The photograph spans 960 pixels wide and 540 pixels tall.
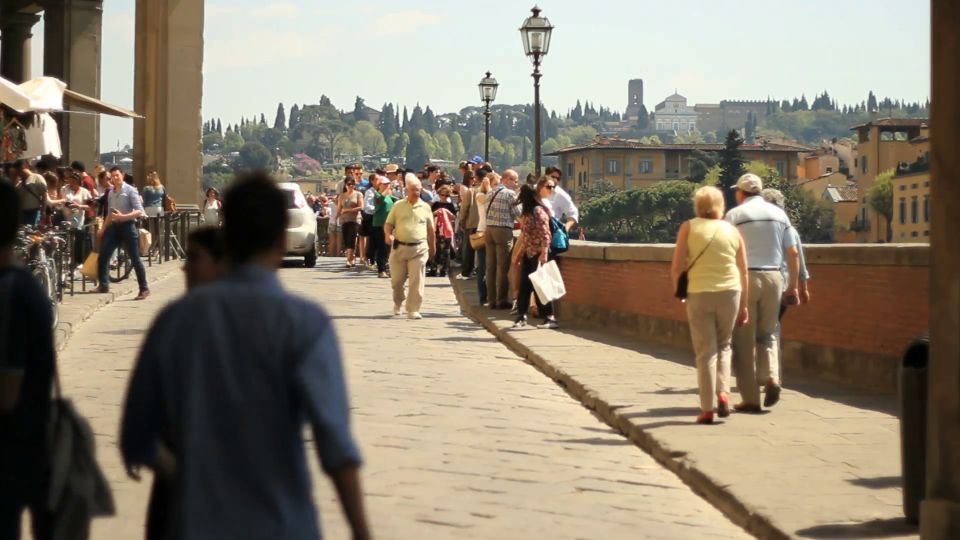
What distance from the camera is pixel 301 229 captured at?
32188mm

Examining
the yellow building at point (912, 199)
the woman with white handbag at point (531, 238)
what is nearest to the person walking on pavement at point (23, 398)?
the woman with white handbag at point (531, 238)

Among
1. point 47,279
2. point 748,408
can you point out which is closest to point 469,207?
point 47,279

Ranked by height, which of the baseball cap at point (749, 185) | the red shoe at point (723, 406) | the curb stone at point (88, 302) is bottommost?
the red shoe at point (723, 406)

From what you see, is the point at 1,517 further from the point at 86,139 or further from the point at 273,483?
the point at 86,139

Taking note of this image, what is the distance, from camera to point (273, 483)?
11.1 ft

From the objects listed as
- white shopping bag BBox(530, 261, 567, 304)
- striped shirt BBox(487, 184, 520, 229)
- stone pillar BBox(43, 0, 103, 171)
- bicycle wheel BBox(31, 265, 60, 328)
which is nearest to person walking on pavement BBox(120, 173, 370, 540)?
bicycle wheel BBox(31, 265, 60, 328)

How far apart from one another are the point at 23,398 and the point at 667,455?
5290mm

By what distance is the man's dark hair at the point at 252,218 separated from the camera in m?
3.52

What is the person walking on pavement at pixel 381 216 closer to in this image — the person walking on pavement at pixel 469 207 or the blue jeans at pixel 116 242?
the person walking on pavement at pixel 469 207

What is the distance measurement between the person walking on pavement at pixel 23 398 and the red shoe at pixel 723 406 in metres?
6.58

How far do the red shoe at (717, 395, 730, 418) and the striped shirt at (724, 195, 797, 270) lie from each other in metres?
0.93

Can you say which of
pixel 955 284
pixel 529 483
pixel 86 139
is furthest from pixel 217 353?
pixel 86 139

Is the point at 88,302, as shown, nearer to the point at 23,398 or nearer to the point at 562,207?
the point at 562,207

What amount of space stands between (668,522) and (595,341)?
30.9ft
